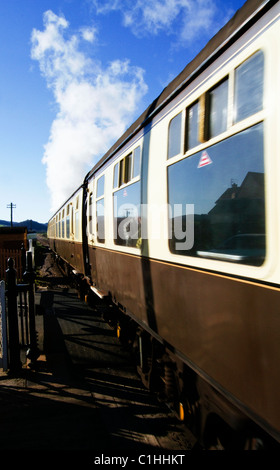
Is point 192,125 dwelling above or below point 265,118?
above

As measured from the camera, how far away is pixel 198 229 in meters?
2.64

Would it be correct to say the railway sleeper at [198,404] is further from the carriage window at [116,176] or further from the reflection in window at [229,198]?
the carriage window at [116,176]

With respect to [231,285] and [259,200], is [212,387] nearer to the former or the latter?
[231,285]

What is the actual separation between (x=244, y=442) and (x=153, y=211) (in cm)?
206

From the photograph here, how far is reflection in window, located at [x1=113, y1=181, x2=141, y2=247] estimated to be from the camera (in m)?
4.05

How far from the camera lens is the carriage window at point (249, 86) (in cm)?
194

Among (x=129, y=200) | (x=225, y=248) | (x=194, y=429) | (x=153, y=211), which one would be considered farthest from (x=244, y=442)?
(x=129, y=200)

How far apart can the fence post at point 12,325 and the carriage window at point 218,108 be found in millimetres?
3610

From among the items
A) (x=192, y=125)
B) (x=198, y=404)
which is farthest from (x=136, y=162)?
(x=198, y=404)

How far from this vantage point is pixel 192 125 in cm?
271

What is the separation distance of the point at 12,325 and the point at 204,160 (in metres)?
3.72

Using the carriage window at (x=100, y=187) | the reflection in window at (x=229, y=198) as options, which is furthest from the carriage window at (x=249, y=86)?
the carriage window at (x=100, y=187)

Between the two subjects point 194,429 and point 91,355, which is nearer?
point 194,429

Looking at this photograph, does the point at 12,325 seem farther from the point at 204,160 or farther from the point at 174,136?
the point at 204,160
